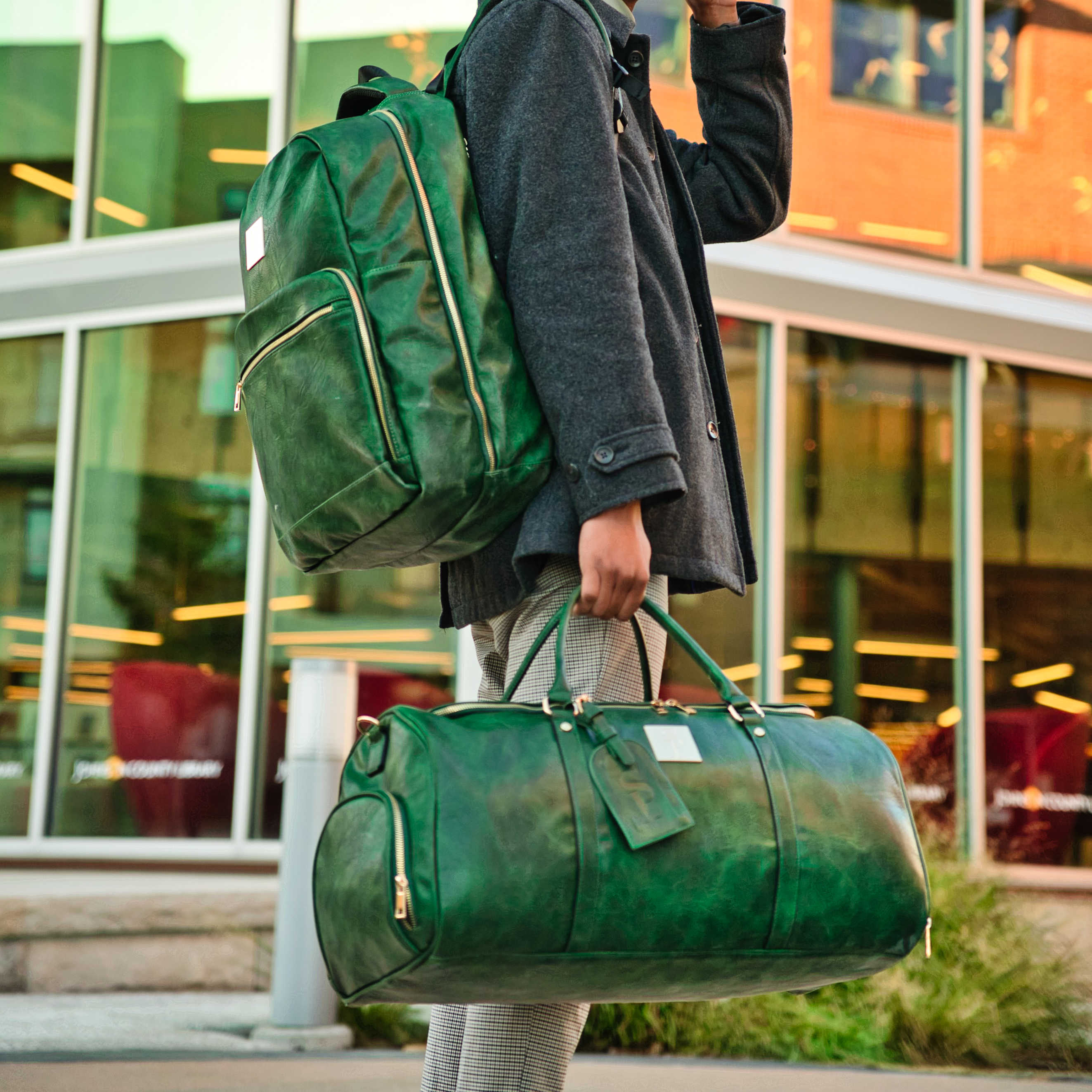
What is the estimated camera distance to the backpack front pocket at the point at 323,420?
1.51m

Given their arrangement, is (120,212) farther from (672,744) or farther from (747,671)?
(672,744)

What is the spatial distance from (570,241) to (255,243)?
0.45 meters

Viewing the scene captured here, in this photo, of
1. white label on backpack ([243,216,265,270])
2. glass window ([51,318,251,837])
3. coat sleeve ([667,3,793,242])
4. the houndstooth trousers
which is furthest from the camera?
glass window ([51,318,251,837])

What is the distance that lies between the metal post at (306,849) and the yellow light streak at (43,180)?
15.7 ft

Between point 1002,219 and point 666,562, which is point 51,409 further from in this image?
point 666,562

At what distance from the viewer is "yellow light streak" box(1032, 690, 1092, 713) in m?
7.57

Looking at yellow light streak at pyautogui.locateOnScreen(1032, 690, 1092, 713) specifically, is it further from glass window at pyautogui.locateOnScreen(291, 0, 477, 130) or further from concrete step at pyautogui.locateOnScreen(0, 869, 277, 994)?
glass window at pyautogui.locateOnScreen(291, 0, 477, 130)

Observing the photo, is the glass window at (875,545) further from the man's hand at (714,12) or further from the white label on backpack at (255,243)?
the white label on backpack at (255,243)

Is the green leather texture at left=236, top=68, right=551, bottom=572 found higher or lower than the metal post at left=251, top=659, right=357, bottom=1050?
higher

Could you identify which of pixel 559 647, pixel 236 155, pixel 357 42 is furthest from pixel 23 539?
→ pixel 559 647

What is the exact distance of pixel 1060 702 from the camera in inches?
300

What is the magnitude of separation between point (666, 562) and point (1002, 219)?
710 centimetres

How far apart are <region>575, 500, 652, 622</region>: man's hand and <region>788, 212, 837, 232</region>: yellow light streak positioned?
6268 mm

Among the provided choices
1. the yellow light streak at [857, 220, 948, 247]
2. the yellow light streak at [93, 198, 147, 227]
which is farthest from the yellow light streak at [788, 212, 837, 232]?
the yellow light streak at [93, 198, 147, 227]
